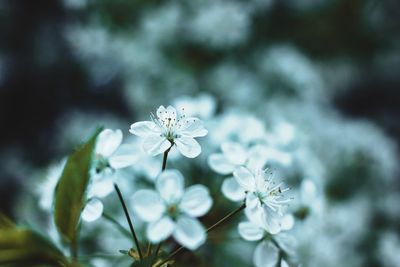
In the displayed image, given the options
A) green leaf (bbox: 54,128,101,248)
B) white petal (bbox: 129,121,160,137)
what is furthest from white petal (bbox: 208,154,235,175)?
green leaf (bbox: 54,128,101,248)

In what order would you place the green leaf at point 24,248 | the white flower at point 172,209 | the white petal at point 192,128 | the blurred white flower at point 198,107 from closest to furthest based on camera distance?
the green leaf at point 24,248, the white flower at point 172,209, the white petal at point 192,128, the blurred white flower at point 198,107

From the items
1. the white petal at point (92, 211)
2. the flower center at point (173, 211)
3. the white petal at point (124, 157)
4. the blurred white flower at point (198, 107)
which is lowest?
the flower center at point (173, 211)

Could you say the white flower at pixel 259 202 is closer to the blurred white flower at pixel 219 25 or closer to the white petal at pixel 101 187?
the white petal at pixel 101 187

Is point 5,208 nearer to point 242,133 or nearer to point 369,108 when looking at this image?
point 242,133

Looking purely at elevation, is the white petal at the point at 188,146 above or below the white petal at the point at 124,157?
below

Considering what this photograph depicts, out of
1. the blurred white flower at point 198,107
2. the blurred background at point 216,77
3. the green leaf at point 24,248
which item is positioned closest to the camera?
the green leaf at point 24,248

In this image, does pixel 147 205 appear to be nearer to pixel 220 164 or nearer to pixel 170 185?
pixel 170 185

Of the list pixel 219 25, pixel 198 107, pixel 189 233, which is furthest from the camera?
pixel 219 25

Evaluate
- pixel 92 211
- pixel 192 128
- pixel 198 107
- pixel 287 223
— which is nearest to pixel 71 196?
pixel 92 211

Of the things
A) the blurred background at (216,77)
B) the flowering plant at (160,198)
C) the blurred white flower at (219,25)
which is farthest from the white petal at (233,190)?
the blurred white flower at (219,25)
